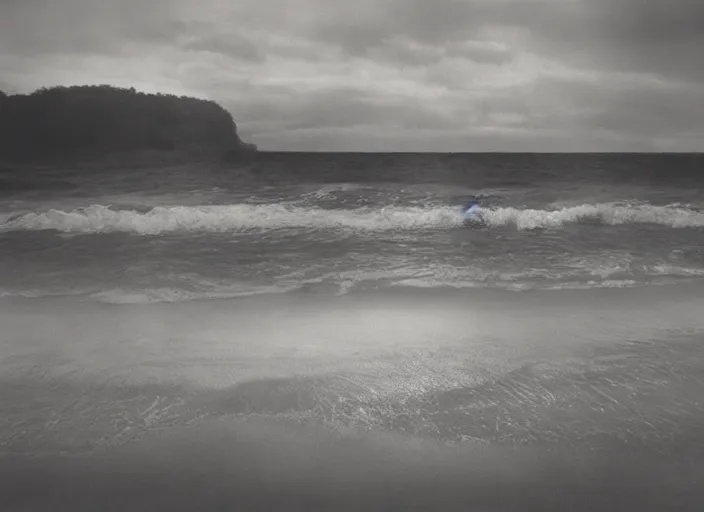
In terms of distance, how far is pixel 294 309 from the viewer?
4281 mm

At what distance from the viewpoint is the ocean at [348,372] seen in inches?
72.4

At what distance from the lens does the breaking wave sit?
8.59 metres

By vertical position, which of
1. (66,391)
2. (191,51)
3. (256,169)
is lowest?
(66,391)

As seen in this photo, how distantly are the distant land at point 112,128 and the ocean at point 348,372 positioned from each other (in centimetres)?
397

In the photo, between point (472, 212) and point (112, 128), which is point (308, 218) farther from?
point (112, 128)

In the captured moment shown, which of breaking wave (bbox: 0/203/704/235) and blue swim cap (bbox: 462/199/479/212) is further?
blue swim cap (bbox: 462/199/479/212)

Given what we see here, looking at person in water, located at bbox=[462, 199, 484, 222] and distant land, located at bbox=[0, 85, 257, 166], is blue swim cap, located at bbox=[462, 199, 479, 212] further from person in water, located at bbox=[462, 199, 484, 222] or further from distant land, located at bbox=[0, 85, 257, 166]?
distant land, located at bbox=[0, 85, 257, 166]

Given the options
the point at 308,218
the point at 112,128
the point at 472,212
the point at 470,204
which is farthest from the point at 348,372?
the point at 112,128

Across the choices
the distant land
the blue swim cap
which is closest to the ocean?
the blue swim cap

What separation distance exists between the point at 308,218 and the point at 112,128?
26.5 feet

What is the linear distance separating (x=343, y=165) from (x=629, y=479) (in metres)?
21.3

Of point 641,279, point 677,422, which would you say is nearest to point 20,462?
point 677,422

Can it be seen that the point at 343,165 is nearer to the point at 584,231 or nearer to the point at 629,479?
the point at 584,231

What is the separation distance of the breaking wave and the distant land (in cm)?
254
